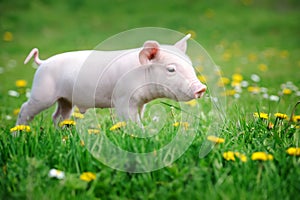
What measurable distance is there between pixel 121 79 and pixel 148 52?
Answer: 26 cm

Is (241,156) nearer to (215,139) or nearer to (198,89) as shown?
(215,139)

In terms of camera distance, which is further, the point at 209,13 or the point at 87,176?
the point at 209,13

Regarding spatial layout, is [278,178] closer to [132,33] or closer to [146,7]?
[132,33]

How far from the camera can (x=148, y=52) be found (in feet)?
8.92

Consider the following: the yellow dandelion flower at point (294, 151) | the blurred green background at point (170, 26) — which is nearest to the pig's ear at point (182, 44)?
the yellow dandelion flower at point (294, 151)

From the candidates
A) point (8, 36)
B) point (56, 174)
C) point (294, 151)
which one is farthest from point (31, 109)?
point (8, 36)

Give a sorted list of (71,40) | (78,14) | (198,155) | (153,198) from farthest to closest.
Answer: (78,14), (71,40), (198,155), (153,198)

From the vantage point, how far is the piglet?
8.96 feet

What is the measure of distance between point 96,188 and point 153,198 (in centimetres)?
30

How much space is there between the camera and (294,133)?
8.55 ft

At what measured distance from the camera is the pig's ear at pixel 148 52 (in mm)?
2679

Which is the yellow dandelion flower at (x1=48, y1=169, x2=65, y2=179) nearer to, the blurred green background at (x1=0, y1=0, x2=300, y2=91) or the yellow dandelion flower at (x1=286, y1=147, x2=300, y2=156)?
the yellow dandelion flower at (x1=286, y1=147, x2=300, y2=156)

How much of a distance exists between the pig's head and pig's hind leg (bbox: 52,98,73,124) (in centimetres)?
95

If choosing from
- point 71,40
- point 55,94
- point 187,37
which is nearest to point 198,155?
point 187,37
